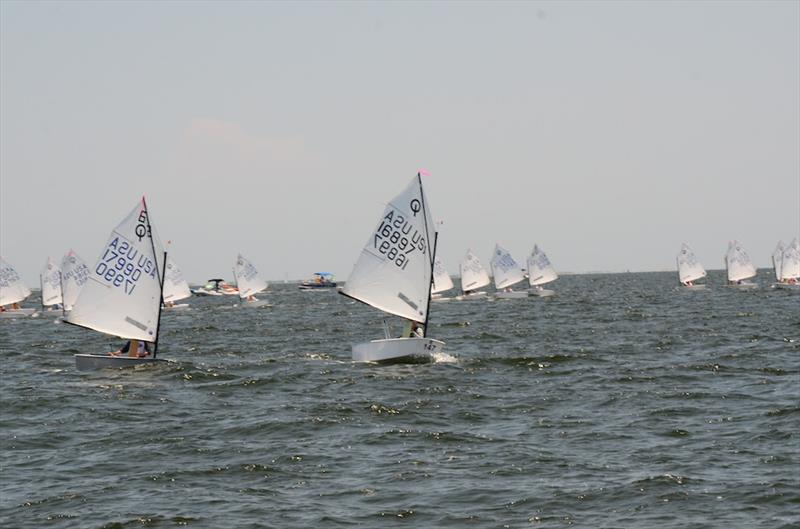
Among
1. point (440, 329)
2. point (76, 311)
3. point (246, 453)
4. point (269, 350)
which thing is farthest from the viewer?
point (440, 329)

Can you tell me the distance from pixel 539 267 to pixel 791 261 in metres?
31.4

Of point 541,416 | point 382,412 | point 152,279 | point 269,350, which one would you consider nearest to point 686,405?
point 541,416

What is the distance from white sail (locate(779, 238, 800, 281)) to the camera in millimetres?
122000

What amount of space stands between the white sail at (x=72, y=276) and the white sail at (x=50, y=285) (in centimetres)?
1139

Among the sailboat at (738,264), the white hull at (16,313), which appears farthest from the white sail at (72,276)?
the sailboat at (738,264)

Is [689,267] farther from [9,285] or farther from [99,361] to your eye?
[99,361]

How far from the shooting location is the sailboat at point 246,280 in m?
112

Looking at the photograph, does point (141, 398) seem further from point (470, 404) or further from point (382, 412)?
point (470, 404)

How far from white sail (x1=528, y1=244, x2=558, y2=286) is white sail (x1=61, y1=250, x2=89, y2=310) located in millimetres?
48724

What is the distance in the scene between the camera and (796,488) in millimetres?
18375

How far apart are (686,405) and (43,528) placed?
56.6 ft

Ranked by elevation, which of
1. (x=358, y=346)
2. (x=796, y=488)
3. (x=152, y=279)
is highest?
(x=152, y=279)

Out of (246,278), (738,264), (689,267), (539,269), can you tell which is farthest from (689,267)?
(246,278)

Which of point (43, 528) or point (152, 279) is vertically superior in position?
point (152, 279)
